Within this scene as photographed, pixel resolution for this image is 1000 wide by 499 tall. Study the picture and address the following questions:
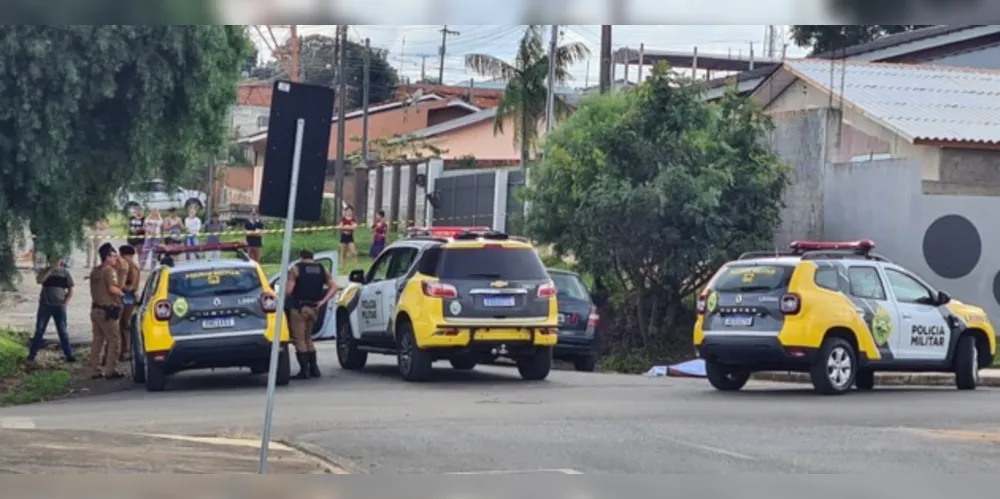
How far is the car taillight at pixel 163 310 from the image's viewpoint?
19875mm

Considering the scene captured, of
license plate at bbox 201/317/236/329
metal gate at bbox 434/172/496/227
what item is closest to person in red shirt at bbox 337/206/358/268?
metal gate at bbox 434/172/496/227

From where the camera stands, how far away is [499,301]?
20625 mm

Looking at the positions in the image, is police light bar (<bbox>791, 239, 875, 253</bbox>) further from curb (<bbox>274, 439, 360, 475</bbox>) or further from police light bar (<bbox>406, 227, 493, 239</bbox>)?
curb (<bbox>274, 439, 360, 475</bbox>)

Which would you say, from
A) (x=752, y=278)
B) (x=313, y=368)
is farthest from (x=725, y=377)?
(x=313, y=368)

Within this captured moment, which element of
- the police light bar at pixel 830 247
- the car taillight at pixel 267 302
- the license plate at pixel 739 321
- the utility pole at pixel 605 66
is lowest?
the car taillight at pixel 267 302

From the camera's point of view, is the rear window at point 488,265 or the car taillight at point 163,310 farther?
the rear window at point 488,265

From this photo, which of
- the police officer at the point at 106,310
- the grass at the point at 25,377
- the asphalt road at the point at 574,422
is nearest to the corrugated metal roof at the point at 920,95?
the asphalt road at the point at 574,422

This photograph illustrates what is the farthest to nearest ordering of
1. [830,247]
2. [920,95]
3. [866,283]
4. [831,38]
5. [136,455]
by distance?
[831,38] < [920,95] < [830,247] < [866,283] < [136,455]

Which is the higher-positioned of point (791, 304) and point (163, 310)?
point (791, 304)

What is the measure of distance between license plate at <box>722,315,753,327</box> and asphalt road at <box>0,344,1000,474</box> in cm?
86

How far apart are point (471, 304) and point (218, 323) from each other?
3089mm

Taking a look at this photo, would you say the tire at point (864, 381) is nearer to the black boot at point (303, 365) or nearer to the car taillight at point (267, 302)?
the black boot at point (303, 365)

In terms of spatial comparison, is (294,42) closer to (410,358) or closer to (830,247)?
(410,358)

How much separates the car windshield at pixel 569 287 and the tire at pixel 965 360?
18.9 ft
